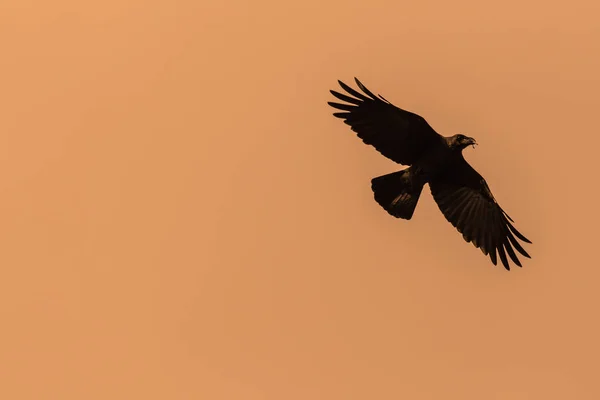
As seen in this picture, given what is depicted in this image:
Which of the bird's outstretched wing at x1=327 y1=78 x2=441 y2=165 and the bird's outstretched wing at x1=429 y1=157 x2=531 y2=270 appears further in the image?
the bird's outstretched wing at x1=429 y1=157 x2=531 y2=270

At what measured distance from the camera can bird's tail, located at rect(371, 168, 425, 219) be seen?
12633 mm

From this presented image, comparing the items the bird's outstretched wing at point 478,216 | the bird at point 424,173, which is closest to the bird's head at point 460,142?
the bird at point 424,173

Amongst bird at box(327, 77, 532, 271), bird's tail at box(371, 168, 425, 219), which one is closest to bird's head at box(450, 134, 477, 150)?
bird at box(327, 77, 532, 271)

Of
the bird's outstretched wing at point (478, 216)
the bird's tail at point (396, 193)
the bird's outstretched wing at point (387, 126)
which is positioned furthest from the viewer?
the bird's outstretched wing at point (478, 216)

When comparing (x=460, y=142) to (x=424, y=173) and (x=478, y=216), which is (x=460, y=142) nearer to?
(x=424, y=173)

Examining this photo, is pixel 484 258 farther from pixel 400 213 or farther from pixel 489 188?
pixel 400 213

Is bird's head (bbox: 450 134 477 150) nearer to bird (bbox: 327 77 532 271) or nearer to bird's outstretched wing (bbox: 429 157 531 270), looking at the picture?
bird (bbox: 327 77 532 271)

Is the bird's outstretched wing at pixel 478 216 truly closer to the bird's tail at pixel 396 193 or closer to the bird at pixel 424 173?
the bird at pixel 424 173

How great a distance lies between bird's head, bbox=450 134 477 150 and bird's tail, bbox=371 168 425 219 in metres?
0.68

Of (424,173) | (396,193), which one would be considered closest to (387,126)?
(424,173)

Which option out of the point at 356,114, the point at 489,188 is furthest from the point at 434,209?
the point at 356,114

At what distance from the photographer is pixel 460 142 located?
12.1 meters

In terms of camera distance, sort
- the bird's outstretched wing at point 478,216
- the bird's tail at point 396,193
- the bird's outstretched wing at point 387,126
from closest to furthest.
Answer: the bird's outstretched wing at point 387,126
the bird's tail at point 396,193
the bird's outstretched wing at point 478,216

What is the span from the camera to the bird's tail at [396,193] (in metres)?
12.6
